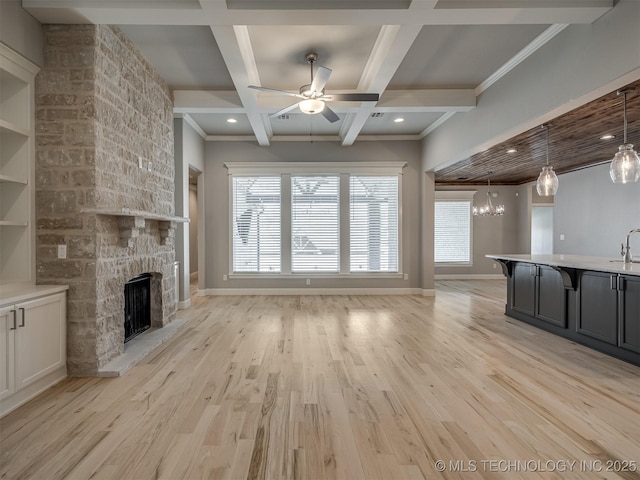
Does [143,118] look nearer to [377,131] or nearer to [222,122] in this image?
[222,122]

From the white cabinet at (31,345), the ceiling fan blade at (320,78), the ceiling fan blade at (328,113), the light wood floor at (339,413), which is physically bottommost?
the light wood floor at (339,413)

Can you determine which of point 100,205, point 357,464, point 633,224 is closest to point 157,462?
point 357,464

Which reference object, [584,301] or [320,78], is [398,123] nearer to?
[320,78]

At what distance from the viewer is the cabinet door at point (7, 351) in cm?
238

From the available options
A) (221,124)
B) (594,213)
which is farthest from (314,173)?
(594,213)

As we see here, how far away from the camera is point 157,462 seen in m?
1.92

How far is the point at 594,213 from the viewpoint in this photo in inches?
295

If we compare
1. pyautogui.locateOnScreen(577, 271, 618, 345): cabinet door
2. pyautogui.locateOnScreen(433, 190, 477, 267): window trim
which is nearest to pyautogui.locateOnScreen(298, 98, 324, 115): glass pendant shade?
pyautogui.locateOnScreen(577, 271, 618, 345): cabinet door

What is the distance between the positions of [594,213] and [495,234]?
256cm

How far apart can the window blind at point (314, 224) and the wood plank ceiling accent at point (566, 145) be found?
2.72 metres

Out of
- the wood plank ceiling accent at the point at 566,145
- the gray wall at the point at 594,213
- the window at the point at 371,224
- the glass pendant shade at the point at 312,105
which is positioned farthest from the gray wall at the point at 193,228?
A: the gray wall at the point at 594,213

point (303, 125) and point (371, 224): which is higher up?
point (303, 125)

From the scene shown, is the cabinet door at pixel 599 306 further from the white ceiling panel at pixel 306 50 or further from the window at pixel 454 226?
the window at pixel 454 226

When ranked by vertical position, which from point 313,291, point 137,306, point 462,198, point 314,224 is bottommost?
point 313,291
